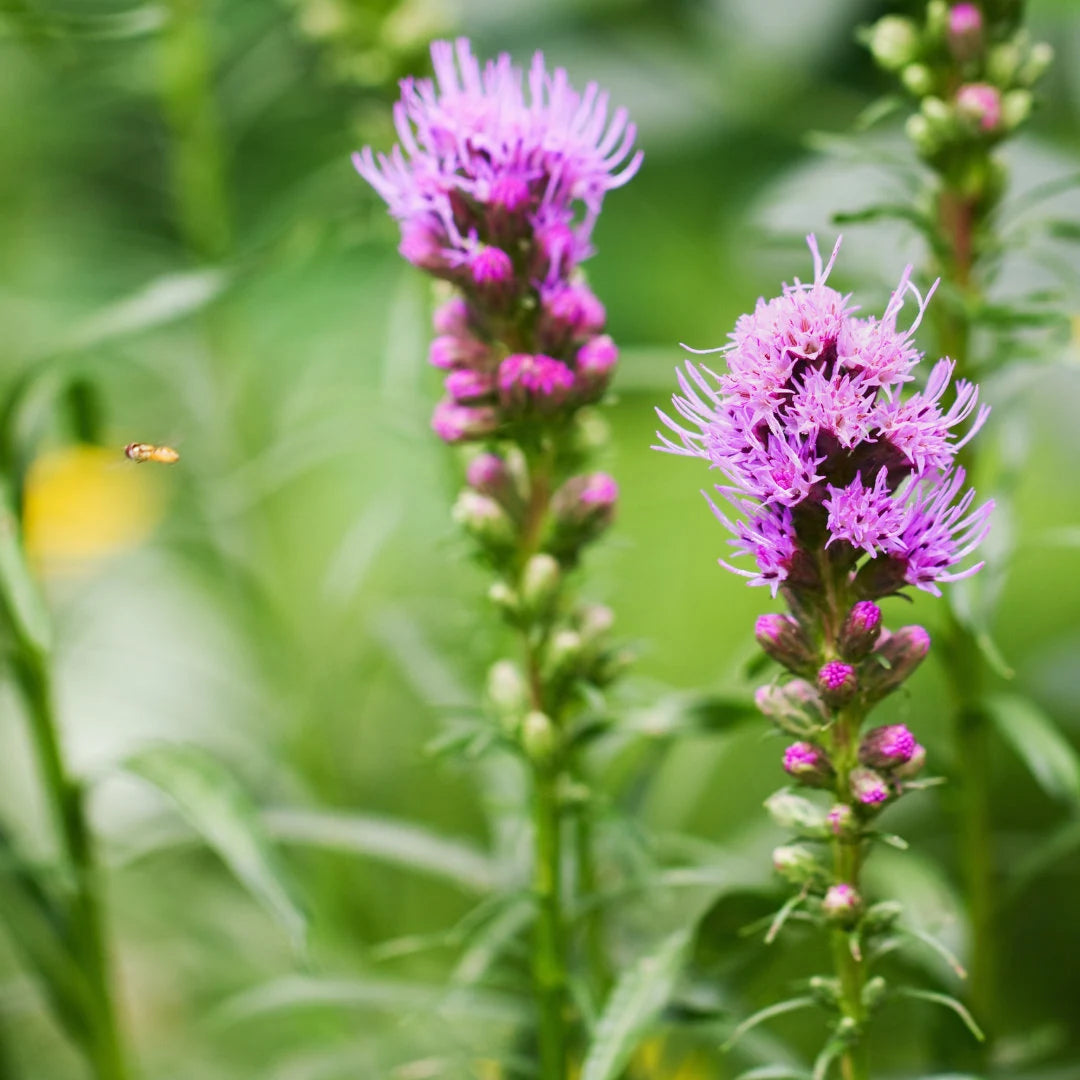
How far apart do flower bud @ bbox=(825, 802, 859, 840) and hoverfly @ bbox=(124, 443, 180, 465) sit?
75cm

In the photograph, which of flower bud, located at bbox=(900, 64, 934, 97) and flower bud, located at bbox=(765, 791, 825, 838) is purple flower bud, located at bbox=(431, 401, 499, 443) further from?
flower bud, located at bbox=(900, 64, 934, 97)

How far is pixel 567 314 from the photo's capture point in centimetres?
117

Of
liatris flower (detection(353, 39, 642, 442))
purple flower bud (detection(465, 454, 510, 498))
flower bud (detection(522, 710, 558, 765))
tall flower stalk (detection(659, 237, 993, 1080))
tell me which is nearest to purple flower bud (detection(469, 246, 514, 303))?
liatris flower (detection(353, 39, 642, 442))

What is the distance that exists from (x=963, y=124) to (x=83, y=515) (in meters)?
1.90

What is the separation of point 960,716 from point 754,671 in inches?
14.2

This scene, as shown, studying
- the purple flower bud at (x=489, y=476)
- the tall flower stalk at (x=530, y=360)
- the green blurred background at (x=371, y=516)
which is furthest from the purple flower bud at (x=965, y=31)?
the purple flower bud at (x=489, y=476)

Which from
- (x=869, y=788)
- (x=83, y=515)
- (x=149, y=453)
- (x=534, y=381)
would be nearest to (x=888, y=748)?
(x=869, y=788)

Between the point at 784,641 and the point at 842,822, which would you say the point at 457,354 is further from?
the point at 842,822

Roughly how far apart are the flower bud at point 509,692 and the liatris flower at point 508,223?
0.21 meters

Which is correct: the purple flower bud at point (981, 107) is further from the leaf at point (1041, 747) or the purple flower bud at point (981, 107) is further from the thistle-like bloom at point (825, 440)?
the leaf at point (1041, 747)

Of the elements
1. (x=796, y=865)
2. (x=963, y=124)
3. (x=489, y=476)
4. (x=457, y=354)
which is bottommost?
(x=796, y=865)

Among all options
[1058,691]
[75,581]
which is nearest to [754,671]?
[1058,691]

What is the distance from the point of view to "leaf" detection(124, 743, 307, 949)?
1.16 meters

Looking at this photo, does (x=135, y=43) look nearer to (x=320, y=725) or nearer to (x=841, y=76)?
(x=320, y=725)
